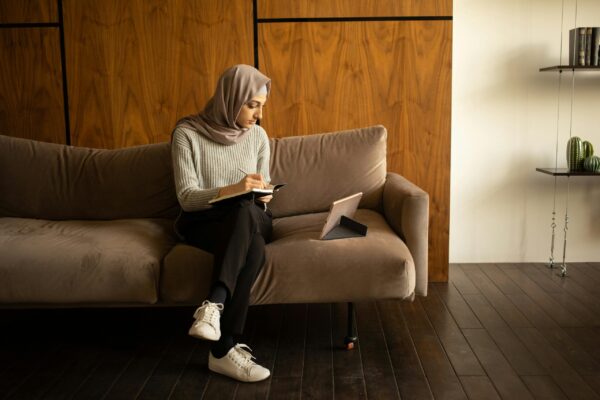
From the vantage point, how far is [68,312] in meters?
2.90

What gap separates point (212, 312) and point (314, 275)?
42 cm

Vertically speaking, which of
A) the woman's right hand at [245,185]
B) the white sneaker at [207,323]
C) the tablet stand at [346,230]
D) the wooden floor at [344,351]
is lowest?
the wooden floor at [344,351]

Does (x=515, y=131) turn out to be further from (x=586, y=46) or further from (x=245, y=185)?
(x=245, y=185)

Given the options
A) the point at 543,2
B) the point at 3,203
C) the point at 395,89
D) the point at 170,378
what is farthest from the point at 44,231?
the point at 543,2

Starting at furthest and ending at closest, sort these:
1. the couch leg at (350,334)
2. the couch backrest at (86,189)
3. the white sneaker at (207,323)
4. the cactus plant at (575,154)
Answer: the cactus plant at (575,154) < the couch backrest at (86,189) < the couch leg at (350,334) < the white sneaker at (207,323)

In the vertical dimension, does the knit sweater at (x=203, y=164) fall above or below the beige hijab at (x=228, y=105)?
below

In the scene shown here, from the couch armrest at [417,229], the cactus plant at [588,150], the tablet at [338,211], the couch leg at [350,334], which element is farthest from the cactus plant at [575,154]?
the couch leg at [350,334]

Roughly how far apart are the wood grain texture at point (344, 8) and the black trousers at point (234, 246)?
4.46 feet

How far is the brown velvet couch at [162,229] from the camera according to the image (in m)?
2.21

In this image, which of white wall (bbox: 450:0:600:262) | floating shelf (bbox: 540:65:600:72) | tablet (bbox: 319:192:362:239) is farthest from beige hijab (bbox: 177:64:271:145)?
floating shelf (bbox: 540:65:600:72)

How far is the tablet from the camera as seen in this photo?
7.51 feet

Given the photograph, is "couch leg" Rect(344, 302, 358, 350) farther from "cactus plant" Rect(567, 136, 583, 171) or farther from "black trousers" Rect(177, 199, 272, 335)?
"cactus plant" Rect(567, 136, 583, 171)

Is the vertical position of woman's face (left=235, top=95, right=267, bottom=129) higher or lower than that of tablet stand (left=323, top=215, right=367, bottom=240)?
higher

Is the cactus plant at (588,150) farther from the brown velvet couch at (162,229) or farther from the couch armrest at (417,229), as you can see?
the couch armrest at (417,229)
